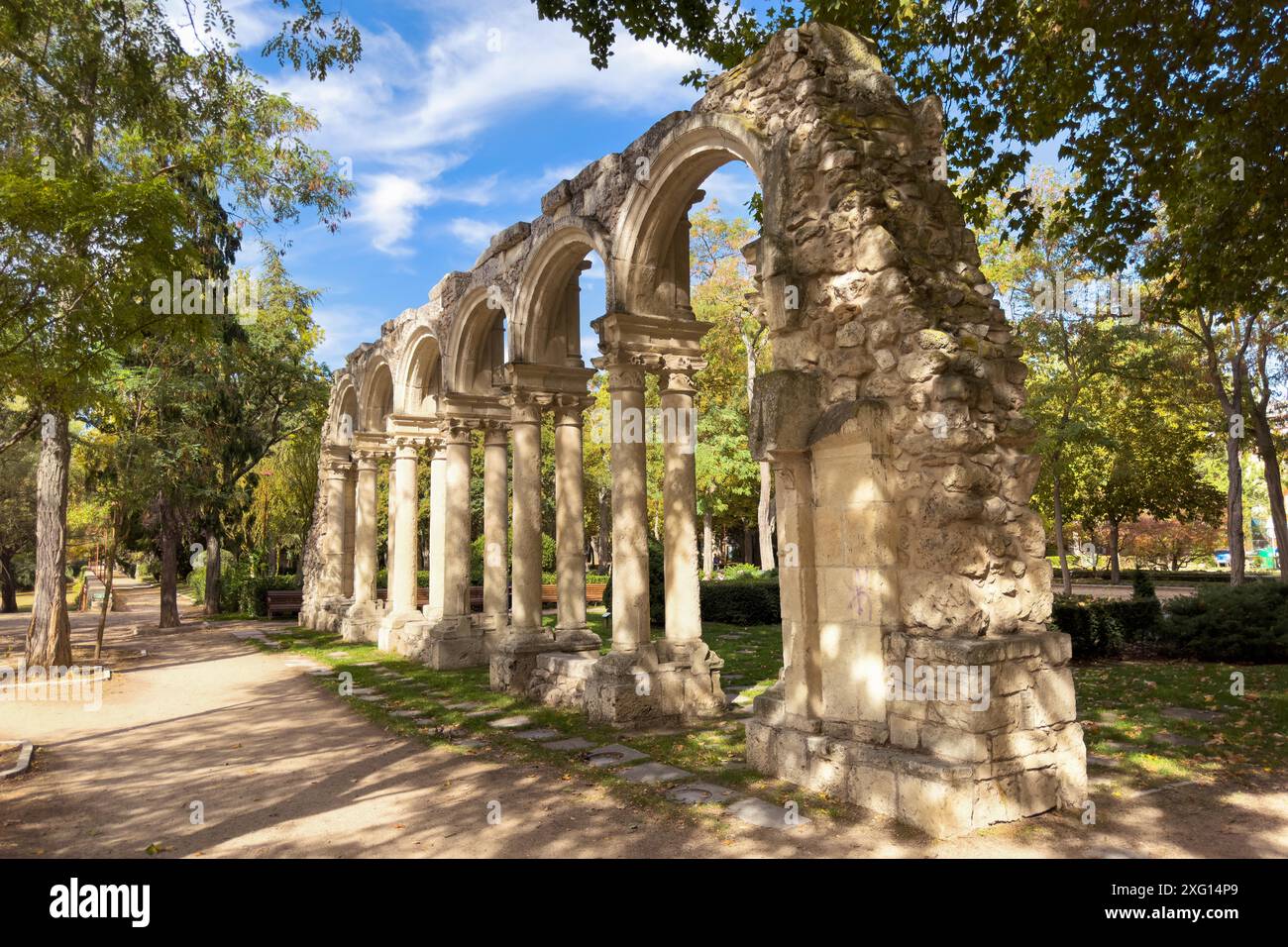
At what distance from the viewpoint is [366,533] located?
1795 centimetres

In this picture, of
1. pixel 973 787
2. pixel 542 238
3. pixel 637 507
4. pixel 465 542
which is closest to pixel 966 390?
pixel 973 787

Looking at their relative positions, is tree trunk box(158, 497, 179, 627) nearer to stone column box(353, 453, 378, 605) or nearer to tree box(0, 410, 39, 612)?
stone column box(353, 453, 378, 605)

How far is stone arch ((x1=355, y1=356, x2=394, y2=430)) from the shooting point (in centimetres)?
1792

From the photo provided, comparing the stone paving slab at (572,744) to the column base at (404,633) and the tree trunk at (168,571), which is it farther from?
the tree trunk at (168,571)

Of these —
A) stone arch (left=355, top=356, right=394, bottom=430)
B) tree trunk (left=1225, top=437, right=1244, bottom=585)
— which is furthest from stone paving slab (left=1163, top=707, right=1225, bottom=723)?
stone arch (left=355, top=356, right=394, bottom=430)

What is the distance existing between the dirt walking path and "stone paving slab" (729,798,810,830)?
0.09 meters

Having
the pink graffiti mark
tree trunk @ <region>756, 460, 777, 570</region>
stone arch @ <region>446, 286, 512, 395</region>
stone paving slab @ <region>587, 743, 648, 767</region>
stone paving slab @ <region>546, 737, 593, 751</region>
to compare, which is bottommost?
stone paving slab @ <region>546, 737, 593, 751</region>

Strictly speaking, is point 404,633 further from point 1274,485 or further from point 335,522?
point 1274,485

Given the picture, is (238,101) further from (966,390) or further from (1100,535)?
(1100,535)

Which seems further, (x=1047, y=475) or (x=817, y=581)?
(x=1047, y=475)

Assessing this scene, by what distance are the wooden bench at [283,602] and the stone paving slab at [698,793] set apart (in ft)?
65.7

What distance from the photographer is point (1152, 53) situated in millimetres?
8102

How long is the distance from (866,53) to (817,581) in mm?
4363

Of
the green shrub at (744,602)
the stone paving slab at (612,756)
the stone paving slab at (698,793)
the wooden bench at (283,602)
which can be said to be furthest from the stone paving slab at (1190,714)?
the wooden bench at (283,602)
